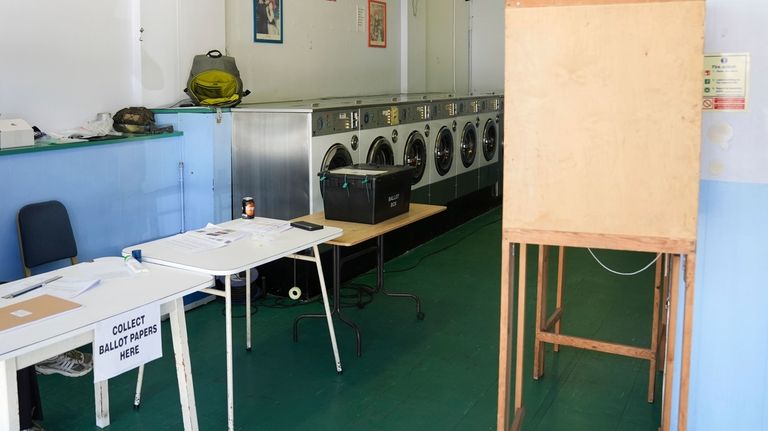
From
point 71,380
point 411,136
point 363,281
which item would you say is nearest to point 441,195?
point 411,136

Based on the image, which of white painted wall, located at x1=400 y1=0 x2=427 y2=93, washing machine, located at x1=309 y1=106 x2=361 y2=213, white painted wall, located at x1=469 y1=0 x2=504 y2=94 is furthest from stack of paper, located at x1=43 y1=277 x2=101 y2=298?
white painted wall, located at x1=469 y1=0 x2=504 y2=94

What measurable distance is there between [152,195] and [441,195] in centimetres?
291

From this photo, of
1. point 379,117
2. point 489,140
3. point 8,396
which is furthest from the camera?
point 489,140

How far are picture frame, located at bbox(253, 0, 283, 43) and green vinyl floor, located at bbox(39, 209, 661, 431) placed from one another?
6.80 feet

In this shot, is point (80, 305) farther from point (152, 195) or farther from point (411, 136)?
point (411, 136)

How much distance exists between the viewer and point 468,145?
730cm

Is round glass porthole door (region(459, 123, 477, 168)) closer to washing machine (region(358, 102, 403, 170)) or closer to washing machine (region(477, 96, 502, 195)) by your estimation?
washing machine (region(477, 96, 502, 195))

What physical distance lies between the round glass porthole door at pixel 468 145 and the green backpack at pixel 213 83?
2.75m

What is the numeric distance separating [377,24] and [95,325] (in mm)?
5667

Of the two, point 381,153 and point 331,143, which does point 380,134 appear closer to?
point 381,153

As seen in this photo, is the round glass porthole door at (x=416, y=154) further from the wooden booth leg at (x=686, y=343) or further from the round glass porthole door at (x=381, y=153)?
the wooden booth leg at (x=686, y=343)

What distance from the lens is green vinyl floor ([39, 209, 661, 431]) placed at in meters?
3.31

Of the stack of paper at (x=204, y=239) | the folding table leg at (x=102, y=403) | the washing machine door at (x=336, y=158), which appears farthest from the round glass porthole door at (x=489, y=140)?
the folding table leg at (x=102, y=403)

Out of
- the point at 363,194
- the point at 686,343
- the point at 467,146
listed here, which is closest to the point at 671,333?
the point at 686,343
